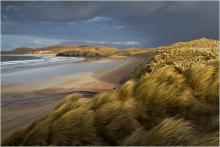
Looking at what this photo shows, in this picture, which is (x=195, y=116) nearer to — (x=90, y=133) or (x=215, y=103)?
(x=215, y=103)

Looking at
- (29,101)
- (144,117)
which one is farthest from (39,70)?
(144,117)

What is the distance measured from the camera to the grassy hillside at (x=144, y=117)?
4654 millimetres

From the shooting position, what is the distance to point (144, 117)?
20.4ft

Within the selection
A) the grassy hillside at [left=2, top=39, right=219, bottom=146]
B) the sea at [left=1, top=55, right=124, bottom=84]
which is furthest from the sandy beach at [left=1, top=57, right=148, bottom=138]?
the sea at [left=1, top=55, right=124, bottom=84]

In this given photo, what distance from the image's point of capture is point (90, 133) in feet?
17.9

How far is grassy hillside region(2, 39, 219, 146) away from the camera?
15.3ft

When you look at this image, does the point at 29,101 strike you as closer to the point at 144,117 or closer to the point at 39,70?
the point at 144,117

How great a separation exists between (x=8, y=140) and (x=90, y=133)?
1.45 metres

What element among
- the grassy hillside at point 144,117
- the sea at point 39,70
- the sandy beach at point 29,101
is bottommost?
the sea at point 39,70

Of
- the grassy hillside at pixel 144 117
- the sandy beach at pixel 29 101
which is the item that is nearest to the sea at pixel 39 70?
the sandy beach at pixel 29 101

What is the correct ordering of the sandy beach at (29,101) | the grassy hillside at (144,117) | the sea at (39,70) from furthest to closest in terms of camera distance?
the sea at (39,70) → the sandy beach at (29,101) → the grassy hillside at (144,117)

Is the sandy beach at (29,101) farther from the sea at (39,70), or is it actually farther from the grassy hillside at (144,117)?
the sea at (39,70)

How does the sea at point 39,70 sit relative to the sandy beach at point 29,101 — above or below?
below

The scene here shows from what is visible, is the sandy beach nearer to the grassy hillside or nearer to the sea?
the grassy hillside
